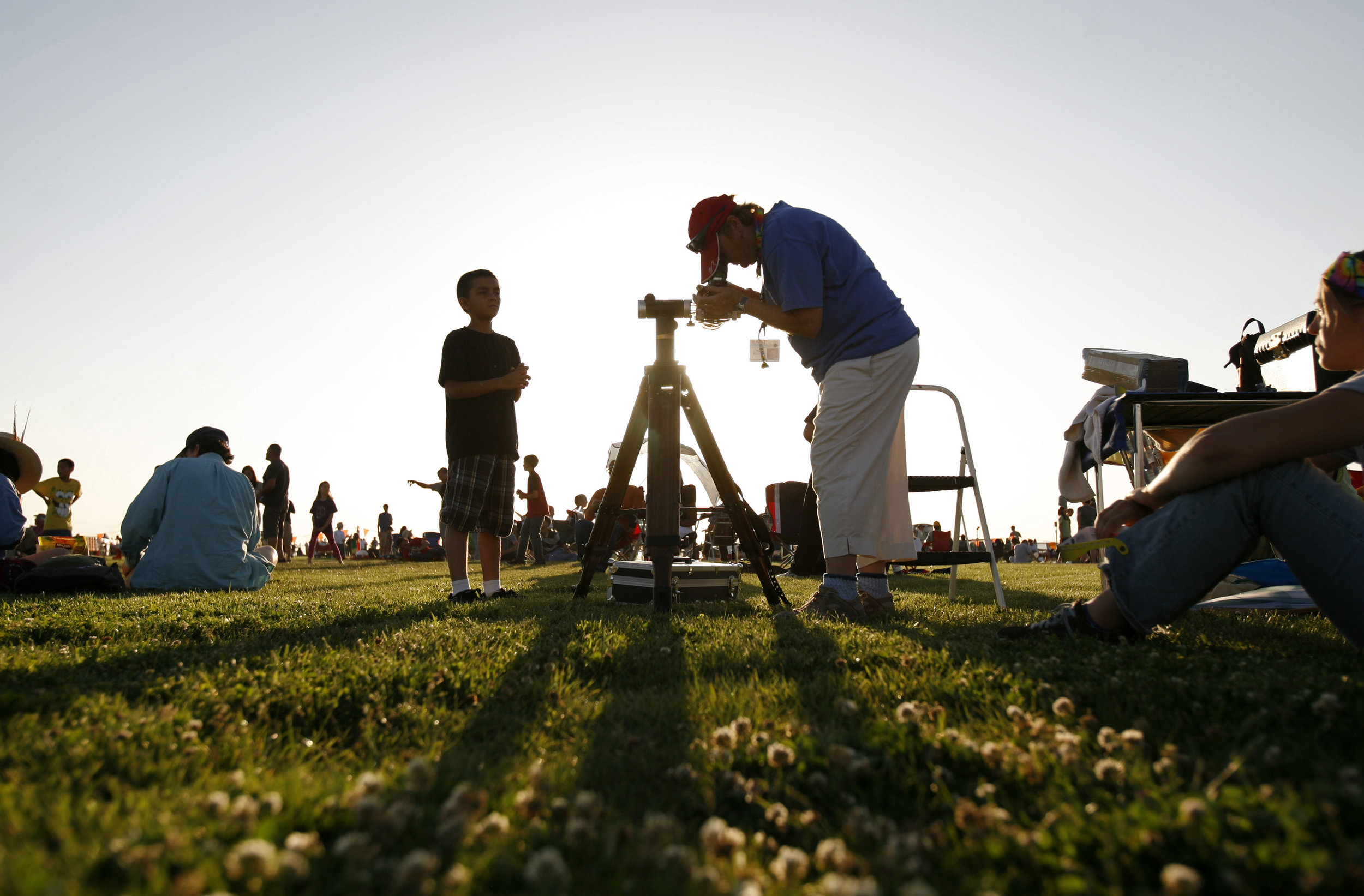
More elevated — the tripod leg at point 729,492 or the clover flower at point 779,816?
the tripod leg at point 729,492

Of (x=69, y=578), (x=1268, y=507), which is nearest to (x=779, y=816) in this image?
(x=1268, y=507)

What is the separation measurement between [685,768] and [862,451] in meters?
→ 3.16

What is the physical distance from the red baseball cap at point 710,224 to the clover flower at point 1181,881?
160 inches

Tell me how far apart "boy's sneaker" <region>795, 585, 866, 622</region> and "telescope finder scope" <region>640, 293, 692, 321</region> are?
1891 mm

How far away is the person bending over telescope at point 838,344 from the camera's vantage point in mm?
4438

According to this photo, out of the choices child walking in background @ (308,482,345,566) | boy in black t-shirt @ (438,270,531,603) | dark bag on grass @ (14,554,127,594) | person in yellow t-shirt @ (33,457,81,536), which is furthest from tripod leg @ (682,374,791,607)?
child walking in background @ (308,482,345,566)

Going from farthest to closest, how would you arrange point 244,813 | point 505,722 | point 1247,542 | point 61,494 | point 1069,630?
point 61,494
point 1069,630
point 1247,542
point 505,722
point 244,813

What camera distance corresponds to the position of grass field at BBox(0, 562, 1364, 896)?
3.56 feet

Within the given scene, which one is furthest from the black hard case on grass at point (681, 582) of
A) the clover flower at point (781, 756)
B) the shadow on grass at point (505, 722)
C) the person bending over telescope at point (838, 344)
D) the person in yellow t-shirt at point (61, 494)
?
the person in yellow t-shirt at point (61, 494)

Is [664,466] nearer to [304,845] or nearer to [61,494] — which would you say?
[304,845]

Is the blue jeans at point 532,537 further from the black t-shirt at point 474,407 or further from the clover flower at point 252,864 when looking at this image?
the clover flower at point 252,864

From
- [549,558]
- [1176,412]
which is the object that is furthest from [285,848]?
[549,558]

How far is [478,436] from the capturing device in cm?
575

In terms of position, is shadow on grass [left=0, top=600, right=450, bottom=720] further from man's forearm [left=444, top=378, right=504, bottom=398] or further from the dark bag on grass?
the dark bag on grass
